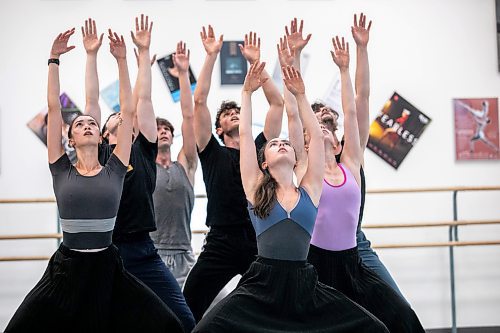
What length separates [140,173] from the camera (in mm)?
3719

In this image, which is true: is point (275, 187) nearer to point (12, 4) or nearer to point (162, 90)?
point (162, 90)

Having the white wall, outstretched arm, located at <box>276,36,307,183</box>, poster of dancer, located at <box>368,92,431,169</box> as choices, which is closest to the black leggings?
outstretched arm, located at <box>276,36,307,183</box>

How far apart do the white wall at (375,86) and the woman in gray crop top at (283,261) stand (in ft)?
7.21

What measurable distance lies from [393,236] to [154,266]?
8.43ft

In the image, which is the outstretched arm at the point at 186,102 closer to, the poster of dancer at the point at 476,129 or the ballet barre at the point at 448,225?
the ballet barre at the point at 448,225

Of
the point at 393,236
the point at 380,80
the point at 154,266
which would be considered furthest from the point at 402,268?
the point at 154,266

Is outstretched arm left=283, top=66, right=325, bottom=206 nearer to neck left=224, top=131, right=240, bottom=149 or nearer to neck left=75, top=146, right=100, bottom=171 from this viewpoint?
neck left=224, top=131, right=240, bottom=149

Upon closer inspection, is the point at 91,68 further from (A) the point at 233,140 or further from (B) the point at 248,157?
(B) the point at 248,157

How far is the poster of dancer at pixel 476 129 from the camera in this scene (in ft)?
19.0

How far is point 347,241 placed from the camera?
3.54 metres

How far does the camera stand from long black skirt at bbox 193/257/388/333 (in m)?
3.08

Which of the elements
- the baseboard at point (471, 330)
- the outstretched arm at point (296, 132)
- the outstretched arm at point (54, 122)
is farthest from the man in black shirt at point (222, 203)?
the baseboard at point (471, 330)

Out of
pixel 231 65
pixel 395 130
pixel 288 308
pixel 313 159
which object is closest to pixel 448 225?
pixel 395 130

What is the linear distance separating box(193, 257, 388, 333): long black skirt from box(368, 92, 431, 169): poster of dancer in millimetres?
2667
